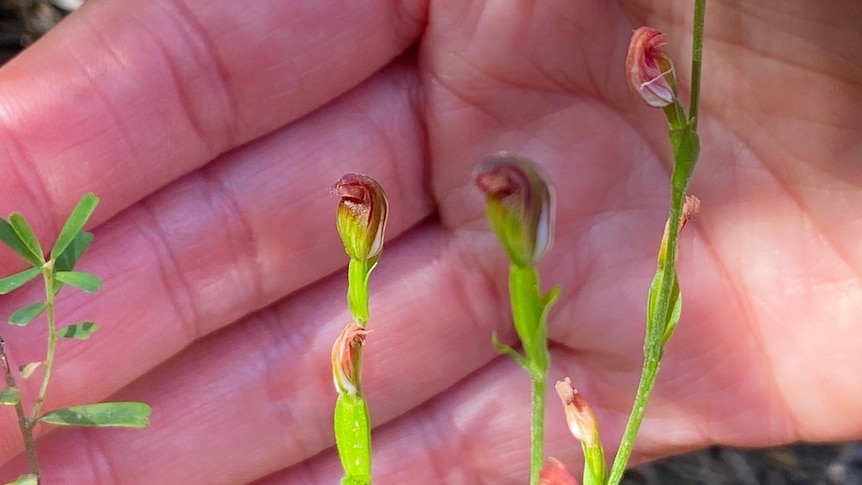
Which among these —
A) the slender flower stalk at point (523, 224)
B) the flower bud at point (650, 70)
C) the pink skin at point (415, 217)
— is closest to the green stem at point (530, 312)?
the slender flower stalk at point (523, 224)

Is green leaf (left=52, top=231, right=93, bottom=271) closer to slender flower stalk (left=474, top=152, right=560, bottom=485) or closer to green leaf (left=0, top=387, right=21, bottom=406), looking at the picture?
green leaf (left=0, top=387, right=21, bottom=406)

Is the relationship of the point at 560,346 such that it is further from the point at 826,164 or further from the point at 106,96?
the point at 106,96

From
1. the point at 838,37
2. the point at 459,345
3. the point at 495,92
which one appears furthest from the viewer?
the point at 459,345

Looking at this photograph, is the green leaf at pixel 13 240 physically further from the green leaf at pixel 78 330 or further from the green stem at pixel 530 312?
the green stem at pixel 530 312

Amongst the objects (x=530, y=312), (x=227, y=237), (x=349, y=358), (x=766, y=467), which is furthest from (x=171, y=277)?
(x=766, y=467)

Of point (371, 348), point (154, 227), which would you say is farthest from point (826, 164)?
point (154, 227)

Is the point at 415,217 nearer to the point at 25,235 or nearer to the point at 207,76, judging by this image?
the point at 207,76
